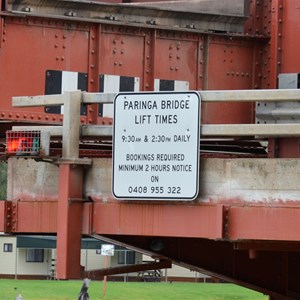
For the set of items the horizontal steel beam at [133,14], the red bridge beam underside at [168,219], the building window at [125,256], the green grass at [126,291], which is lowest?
the green grass at [126,291]

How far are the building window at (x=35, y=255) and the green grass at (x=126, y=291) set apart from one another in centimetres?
220

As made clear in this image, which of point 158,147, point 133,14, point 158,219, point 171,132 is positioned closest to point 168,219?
point 158,219

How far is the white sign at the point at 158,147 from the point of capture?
1075cm

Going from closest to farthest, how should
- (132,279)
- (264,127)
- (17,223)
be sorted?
(264,127)
(17,223)
(132,279)

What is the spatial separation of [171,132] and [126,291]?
2009 inches

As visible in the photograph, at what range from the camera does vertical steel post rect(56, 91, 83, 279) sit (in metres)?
11.1

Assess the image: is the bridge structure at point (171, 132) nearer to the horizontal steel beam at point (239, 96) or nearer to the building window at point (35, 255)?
the horizontal steel beam at point (239, 96)

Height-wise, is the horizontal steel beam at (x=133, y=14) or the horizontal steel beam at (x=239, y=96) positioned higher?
the horizontal steel beam at (x=133, y=14)

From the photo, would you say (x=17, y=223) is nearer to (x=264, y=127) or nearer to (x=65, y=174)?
(x=65, y=174)

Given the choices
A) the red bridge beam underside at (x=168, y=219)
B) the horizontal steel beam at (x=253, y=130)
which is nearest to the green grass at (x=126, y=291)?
the red bridge beam underside at (x=168, y=219)

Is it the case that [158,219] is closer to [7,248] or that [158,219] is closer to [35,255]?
[35,255]

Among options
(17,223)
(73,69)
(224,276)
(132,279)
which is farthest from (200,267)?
(132,279)

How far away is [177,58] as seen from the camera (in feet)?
51.7

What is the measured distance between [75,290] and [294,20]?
164 feet
